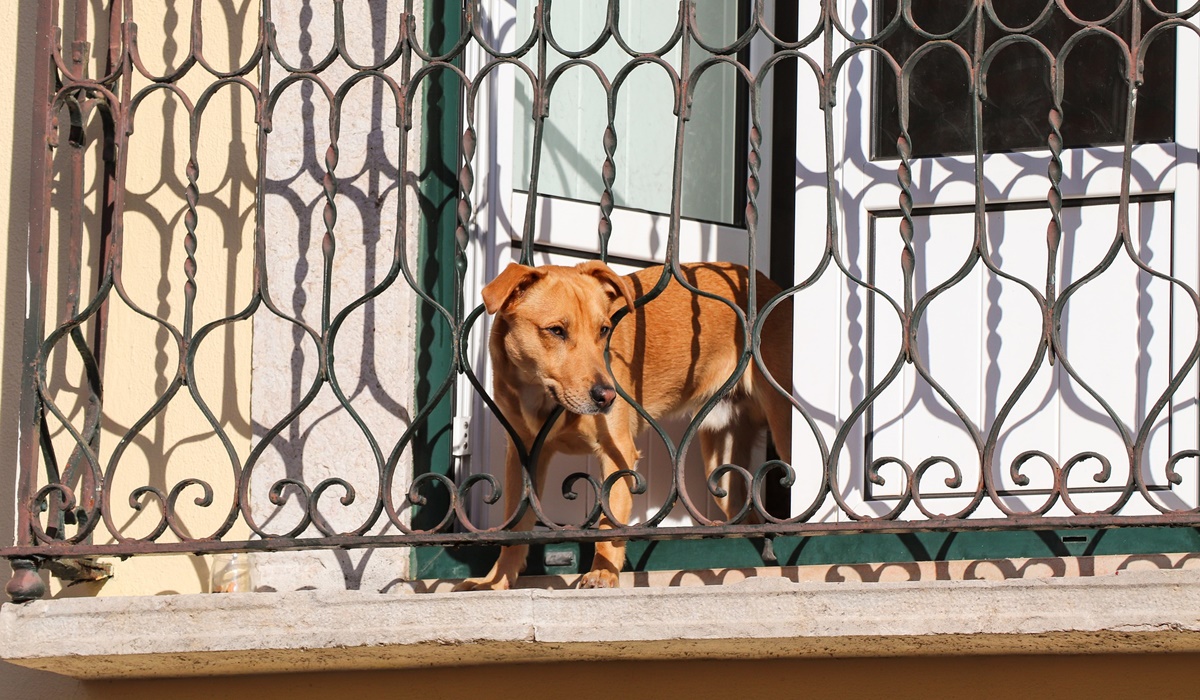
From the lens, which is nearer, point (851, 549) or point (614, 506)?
point (851, 549)

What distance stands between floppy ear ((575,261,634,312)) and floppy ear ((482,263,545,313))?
139 millimetres

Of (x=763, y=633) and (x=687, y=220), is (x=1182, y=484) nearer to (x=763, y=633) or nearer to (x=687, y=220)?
(x=763, y=633)

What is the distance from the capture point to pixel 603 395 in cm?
432

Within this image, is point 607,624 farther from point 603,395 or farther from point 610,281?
point 610,281

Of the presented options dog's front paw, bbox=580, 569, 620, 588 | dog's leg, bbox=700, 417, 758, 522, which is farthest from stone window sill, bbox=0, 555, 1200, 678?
dog's leg, bbox=700, 417, 758, 522

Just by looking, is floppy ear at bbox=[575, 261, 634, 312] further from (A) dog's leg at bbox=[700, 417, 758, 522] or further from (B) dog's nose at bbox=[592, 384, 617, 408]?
(A) dog's leg at bbox=[700, 417, 758, 522]

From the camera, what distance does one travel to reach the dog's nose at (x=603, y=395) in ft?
14.2

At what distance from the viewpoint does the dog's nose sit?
4320mm

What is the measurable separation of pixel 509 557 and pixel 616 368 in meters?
0.69

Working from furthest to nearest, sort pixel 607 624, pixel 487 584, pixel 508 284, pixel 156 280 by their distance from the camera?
1. pixel 156 280
2. pixel 487 584
3. pixel 508 284
4. pixel 607 624

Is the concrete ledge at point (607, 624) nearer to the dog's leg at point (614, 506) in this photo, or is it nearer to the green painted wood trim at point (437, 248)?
the dog's leg at point (614, 506)

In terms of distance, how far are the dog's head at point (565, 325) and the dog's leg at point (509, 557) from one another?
26 centimetres

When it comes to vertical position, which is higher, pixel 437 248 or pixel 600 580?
pixel 437 248

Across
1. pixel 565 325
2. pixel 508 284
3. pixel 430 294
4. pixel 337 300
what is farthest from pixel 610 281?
pixel 337 300
